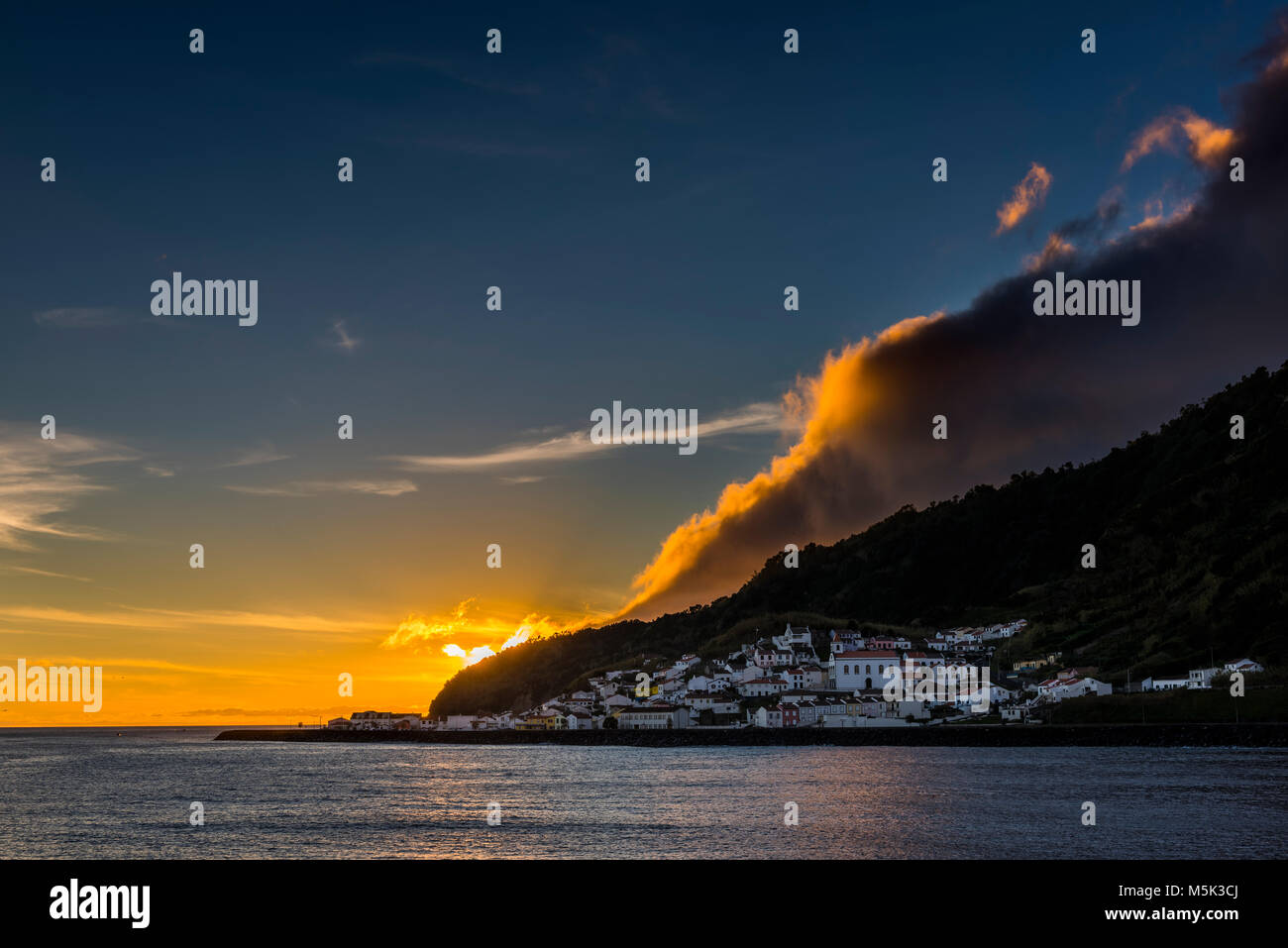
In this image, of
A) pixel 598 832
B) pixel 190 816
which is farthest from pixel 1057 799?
pixel 190 816

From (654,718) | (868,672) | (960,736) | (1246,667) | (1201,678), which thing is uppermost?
(1246,667)

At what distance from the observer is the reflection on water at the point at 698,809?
4281 cm

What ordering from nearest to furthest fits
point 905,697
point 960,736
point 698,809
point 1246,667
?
1. point 698,809
2. point 1246,667
3. point 960,736
4. point 905,697

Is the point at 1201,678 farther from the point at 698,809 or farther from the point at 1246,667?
the point at 698,809

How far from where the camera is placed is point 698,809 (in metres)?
57.5

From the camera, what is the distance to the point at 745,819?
170 ft

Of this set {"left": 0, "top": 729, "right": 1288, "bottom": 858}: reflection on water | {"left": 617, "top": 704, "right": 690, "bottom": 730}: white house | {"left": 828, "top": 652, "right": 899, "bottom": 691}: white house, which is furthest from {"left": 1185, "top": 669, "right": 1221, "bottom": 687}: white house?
{"left": 617, "top": 704, "right": 690, "bottom": 730}: white house

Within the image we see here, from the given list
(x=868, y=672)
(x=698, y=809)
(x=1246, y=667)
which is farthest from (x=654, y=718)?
(x=698, y=809)

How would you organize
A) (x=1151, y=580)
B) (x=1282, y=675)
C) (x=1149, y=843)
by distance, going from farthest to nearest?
(x=1151, y=580) → (x=1282, y=675) → (x=1149, y=843)

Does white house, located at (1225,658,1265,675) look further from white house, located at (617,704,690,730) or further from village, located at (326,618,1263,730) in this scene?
white house, located at (617,704,690,730)

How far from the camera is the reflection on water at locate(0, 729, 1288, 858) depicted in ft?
140
